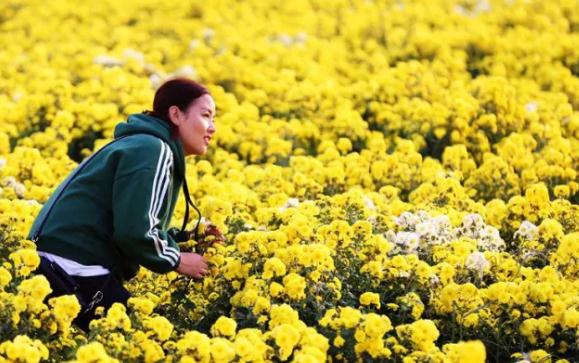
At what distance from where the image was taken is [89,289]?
185 inches

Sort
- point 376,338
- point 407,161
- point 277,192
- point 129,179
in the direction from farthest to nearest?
1. point 407,161
2. point 277,192
3. point 129,179
4. point 376,338

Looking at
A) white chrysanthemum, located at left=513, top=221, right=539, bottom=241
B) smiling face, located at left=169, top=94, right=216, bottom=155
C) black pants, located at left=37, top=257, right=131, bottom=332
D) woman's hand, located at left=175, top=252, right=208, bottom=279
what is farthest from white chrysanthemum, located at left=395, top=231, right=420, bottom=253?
black pants, located at left=37, top=257, right=131, bottom=332

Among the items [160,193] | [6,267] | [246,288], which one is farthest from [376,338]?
[6,267]

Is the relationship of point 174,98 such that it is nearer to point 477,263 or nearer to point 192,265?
point 192,265

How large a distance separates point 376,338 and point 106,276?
137 cm

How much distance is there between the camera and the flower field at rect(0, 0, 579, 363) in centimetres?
438

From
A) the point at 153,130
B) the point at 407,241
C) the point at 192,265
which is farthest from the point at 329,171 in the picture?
the point at 153,130

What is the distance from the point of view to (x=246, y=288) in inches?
191

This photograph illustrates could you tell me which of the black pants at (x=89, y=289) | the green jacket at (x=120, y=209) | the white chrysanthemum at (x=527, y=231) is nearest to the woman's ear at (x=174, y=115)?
the green jacket at (x=120, y=209)

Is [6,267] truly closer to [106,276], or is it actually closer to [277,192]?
[106,276]

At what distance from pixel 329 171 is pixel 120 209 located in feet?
10.2

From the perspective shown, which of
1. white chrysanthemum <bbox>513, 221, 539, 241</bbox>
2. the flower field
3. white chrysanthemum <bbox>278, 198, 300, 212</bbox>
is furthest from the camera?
white chrysanthemum <bbox>278, 198, 300, 212</bbox>

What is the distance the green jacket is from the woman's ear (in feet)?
0.52

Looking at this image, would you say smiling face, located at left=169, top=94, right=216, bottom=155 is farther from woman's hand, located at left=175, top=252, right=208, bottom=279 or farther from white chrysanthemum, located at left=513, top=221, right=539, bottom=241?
white chrysanthemum, located at left=513, top=221, right=539, bottom=241
